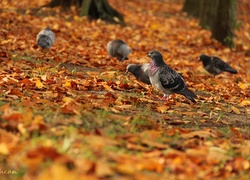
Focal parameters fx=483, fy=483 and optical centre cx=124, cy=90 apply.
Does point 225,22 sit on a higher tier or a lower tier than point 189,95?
higher

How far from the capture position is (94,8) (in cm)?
1614

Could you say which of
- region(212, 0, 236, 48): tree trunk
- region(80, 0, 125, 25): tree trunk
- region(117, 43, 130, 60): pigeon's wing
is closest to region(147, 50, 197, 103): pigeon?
region(117, 43, 130, 60): pigeon's wing

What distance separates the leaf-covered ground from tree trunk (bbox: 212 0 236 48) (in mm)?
2628

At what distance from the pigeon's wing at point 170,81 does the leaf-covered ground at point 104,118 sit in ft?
0.77

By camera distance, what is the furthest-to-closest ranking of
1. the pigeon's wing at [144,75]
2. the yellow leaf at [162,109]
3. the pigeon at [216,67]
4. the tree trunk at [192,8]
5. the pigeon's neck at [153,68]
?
the tree trunk at [192,8] → the pigeon at [216,67] → the pigeon's wing at [144,75] → the pigeon's neck at [153,68] → the yellow leaf at [162,109]

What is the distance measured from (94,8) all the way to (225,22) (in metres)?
4.36

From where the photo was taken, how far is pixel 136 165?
11.1 ft

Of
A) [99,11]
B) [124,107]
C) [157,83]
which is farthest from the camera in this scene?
[99,11]

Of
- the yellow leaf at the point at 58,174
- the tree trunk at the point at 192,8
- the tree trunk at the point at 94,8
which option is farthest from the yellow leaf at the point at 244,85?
the tree trunk at the point at 192,8

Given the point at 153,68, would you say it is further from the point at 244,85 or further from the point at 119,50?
the point at 119,50

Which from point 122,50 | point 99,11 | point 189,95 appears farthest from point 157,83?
point 99,11

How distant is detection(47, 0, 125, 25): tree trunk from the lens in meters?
15.8

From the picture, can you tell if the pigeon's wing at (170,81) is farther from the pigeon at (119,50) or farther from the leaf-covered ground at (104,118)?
the pigeon at (119,50)

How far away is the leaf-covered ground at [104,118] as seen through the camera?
337cm
